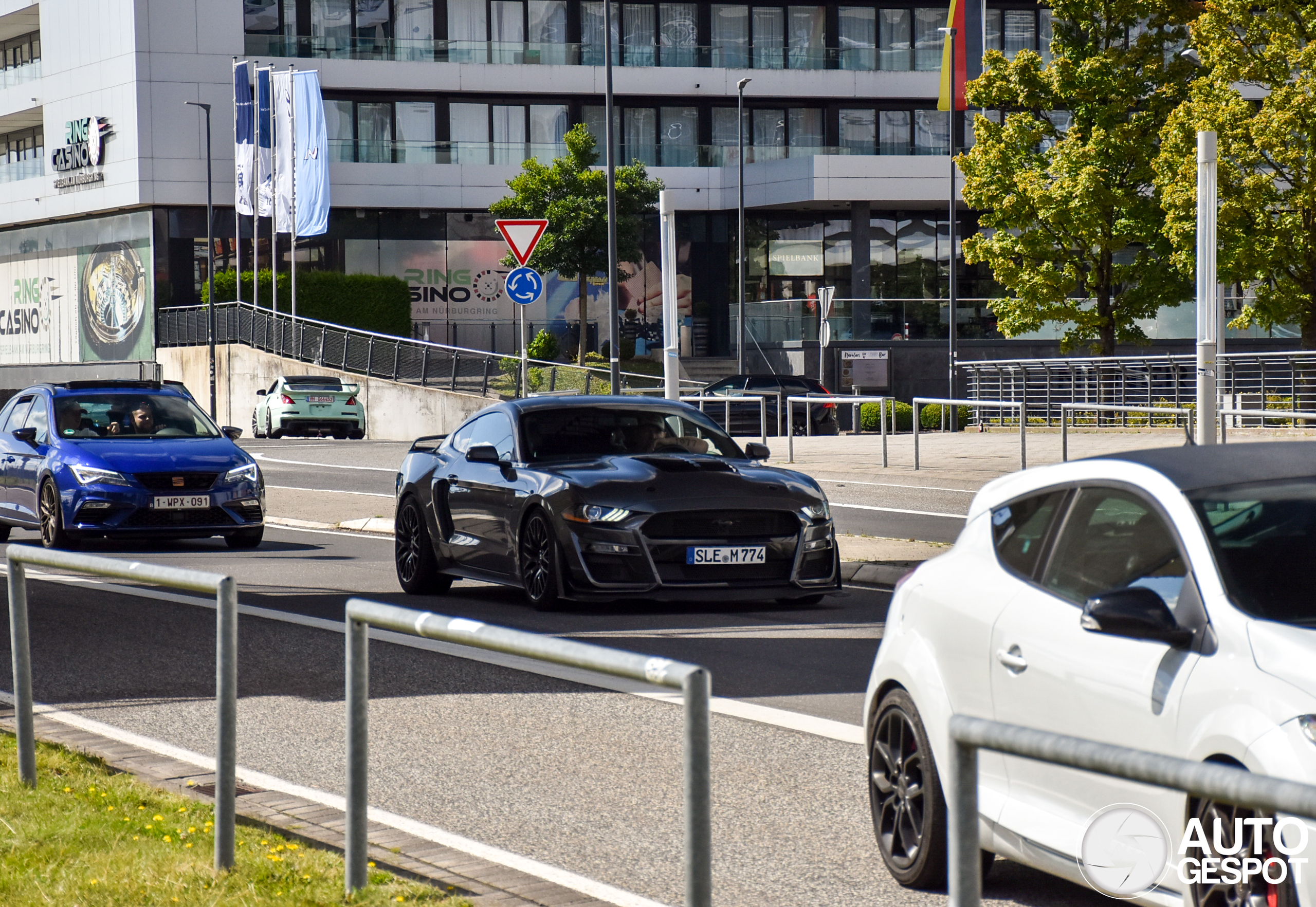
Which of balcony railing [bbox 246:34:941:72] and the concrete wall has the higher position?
balcony railing [bbox 246:34:941:72]

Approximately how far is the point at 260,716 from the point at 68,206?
2304 inches

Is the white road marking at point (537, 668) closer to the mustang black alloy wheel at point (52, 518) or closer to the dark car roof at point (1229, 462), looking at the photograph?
the dark car roof at point (1229, 462)

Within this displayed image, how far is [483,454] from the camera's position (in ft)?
40.9

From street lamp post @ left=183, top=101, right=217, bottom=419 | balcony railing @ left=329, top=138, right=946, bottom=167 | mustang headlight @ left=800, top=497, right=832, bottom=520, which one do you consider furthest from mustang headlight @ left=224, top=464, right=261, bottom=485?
balcony railing @ left=329, top=138, right=946, bottom=167

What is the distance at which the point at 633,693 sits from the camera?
3988mm

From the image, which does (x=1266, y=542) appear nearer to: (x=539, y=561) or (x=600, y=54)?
→ (x=539, y=561)

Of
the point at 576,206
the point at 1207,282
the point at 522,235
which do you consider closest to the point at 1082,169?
the point at 576,206

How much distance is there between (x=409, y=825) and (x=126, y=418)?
13.1m

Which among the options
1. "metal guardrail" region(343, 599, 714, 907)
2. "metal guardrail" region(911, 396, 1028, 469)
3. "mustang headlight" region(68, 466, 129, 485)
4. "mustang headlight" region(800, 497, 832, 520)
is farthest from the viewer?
"metal guardrail" region(911, 396, 1028, 469)

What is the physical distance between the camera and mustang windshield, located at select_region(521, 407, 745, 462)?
1246cm

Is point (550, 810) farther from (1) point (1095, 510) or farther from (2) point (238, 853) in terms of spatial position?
(1) point (1095, 510)

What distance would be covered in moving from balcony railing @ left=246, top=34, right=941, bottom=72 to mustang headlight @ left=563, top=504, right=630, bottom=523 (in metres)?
51.7

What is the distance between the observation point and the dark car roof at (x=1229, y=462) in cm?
465

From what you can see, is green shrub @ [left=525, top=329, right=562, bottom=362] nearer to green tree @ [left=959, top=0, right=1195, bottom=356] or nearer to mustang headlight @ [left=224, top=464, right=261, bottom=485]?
green tree @ [left=959, top=0, right=1195, bottom=356]
